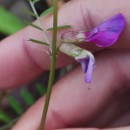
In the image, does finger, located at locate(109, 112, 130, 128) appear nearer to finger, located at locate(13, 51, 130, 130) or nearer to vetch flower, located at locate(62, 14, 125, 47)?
finger, located at locate(13, 51, 130, 130)

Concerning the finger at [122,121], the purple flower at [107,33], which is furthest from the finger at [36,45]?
the finger at [122,121]

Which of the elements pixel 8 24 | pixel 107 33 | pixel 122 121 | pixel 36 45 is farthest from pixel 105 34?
pixel 8 24

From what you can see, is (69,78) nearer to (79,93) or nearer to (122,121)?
(79,93)

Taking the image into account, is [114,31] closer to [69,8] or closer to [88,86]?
[69,8]

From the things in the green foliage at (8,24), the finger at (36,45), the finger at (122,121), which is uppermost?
the finger at (36,45)

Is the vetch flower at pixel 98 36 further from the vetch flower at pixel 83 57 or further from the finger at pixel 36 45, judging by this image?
the finger at pixel 36 45

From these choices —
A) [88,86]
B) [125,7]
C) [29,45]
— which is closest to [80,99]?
[88,86]

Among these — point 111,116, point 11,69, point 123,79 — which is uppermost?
point 11,69
